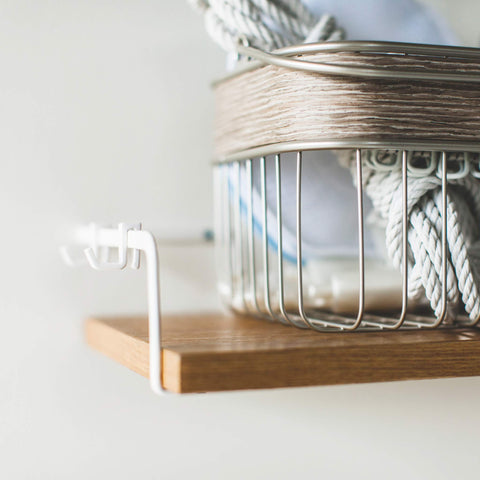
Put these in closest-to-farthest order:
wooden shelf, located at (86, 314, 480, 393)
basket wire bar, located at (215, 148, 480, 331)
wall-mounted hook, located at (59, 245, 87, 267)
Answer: wooden shelf, located at (86, 314, 480, 393)
basket wire bar, located at (215, 148, 480, 331)
wall-mounted hook, located at (59, 245, 87, 267)

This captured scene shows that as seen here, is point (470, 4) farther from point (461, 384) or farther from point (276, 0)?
point (461, 384)

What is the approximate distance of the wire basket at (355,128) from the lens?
0.58 metres

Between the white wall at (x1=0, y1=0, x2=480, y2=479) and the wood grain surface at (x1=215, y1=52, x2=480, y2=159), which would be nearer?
the wood grain surface at (x1=215, y1=52, x2=480, y2=159)

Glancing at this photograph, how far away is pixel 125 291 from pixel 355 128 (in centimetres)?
38

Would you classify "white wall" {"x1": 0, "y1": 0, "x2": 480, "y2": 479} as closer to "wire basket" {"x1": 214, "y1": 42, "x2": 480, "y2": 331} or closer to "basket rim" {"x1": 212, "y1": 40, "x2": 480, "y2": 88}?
"wire basket" {"x1": 214, "y1": 42, "x2": 480, "y2": 331}

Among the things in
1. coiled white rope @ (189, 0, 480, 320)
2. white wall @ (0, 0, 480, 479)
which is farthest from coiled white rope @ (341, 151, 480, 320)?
white wall @ (0, 0, 480, 479)

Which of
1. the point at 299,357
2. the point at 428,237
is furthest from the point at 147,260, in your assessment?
the point at 428,237

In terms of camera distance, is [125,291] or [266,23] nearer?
[266,23]

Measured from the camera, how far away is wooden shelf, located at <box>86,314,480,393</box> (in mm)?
506

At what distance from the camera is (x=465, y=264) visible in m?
0.61

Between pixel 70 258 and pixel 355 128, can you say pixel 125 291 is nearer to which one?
pixel 70 258

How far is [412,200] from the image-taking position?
62 cm

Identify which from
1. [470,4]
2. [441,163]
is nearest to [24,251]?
[441,163]

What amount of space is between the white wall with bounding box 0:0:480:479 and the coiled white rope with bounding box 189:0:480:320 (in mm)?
163
